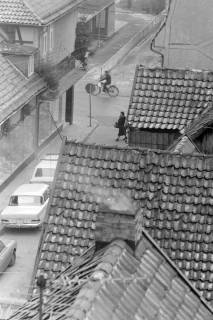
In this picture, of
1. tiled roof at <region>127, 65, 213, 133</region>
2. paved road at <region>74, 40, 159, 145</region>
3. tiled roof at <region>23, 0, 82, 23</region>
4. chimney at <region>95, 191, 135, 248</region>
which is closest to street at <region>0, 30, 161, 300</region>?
paved road at <region>74, 40, 159, 145</region>

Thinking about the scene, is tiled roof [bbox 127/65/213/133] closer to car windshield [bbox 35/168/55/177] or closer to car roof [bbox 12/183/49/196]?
car roof [bbox 12/183/49/196]

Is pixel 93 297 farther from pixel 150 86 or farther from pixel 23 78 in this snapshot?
pixel 23 78

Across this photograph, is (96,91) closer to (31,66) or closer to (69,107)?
(69,107)

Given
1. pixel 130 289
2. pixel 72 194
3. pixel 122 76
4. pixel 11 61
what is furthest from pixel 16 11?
pixel 130 289

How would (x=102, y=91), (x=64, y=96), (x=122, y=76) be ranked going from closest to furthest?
(x=64, y=96) < (x=102, y=91) < (x=122, y=76)

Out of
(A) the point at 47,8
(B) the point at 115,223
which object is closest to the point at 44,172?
(A) the point at 47,8

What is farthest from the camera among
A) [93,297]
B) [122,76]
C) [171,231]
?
[122,76]
